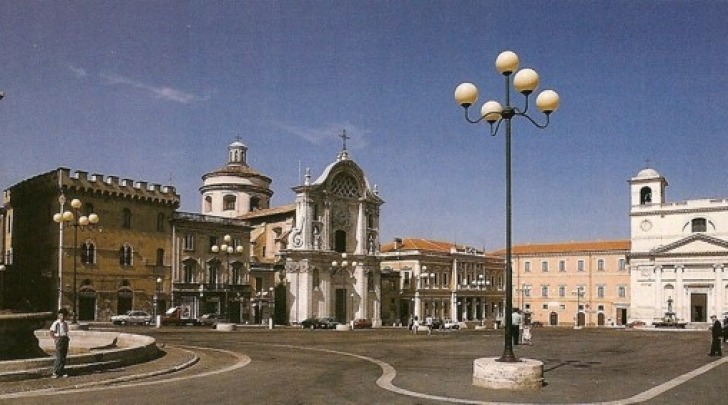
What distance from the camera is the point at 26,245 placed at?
186ft

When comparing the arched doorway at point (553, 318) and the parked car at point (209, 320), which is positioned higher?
the parked car at point (209, 320)

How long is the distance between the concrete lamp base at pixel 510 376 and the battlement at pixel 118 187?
152 ft

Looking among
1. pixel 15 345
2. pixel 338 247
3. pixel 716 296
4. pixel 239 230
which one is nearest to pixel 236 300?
pixel 239 230

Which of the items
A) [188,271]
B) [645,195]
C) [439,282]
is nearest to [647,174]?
[645,195]

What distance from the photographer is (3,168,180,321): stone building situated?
52.5 meters

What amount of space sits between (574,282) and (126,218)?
63369 mm

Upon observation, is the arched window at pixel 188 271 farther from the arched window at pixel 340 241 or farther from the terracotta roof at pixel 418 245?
the terracotta roof at pixel 418 245

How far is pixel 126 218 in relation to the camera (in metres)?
56.9

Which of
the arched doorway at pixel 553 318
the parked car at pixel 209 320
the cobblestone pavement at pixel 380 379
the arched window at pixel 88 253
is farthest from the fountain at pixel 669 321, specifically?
the arched window at pixel 88 253

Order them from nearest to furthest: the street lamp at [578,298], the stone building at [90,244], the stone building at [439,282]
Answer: the stone building at [90,244]
the stone building at [439,282]
the street lamp at [578,298]

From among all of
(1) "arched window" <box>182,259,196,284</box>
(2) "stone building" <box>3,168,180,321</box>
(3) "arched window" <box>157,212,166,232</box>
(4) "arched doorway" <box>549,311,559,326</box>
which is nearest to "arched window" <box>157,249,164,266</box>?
(2) "stone building" <box>3,168,180,321</box>

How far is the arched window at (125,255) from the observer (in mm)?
55906

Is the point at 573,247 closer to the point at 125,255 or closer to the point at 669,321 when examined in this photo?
the point at 669,321

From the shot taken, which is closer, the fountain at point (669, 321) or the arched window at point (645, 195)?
the fountain at point (669, 321)
